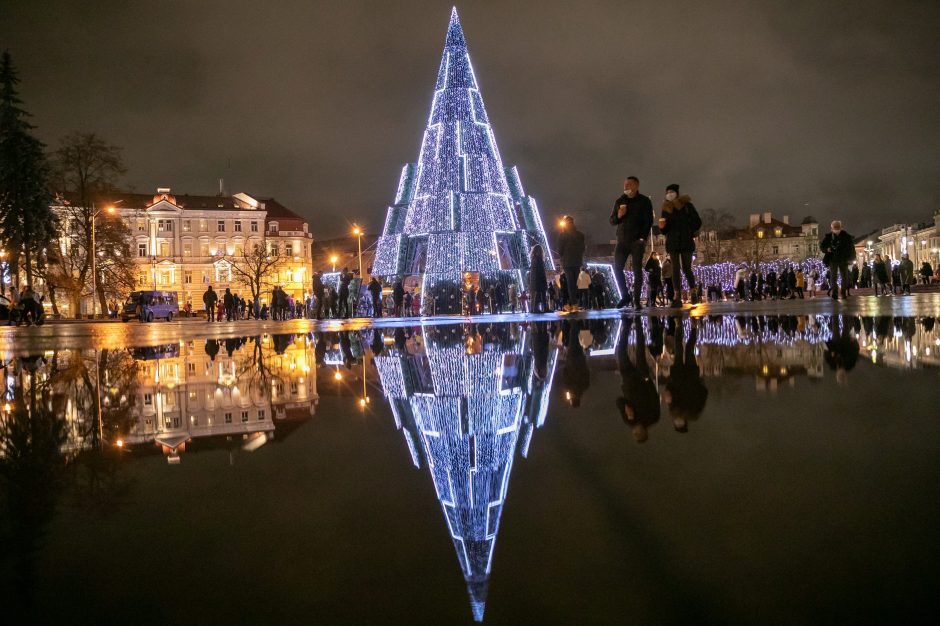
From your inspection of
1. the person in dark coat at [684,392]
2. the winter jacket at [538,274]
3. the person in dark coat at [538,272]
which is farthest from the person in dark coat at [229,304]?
the person in dark coat at [684,392]

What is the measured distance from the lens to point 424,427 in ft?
6.55

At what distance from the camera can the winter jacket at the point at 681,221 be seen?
955 centimetres

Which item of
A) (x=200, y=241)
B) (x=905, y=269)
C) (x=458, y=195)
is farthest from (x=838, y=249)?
(x=200, y=241)

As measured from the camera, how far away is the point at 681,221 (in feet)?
31.6

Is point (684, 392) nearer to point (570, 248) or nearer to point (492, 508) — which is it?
point (492, 508)

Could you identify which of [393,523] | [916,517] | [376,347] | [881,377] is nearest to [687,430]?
[916,517]

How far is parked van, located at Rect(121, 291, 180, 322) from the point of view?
41.8 m

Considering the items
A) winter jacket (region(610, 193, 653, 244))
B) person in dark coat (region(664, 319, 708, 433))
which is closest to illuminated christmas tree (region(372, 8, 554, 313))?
winter jacket (region(610, 193, 653, 244))

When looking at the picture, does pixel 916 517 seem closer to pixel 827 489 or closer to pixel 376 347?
pixel 827 489

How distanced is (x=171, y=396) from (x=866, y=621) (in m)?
2.84

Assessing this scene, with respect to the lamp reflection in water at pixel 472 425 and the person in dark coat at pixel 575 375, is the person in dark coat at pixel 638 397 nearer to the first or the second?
the person in dark coat at pixel 575 375

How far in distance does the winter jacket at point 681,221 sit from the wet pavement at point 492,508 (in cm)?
728

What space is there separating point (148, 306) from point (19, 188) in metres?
10.4

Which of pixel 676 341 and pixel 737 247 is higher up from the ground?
pixel 737 247
